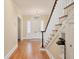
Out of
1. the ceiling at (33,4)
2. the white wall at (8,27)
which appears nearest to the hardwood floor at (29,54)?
the white wall at (8,27)

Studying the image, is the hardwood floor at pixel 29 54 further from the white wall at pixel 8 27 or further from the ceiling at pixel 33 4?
the ceiling at pixel 33 4

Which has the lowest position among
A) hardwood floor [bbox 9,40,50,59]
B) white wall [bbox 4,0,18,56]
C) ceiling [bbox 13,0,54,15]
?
hardwood floor [bbox 9,40,50,59]

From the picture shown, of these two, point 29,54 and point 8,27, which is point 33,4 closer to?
point 8,27

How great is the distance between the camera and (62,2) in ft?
13.5

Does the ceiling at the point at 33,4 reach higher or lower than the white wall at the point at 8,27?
higher

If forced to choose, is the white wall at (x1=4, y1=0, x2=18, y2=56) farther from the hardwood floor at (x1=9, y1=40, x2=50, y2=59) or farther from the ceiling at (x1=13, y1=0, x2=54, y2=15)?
the ceiling at (x1=13, y1=0, x2=54, y2=15)

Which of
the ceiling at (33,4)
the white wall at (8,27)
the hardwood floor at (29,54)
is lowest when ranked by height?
the hardwood floor at (29,54)

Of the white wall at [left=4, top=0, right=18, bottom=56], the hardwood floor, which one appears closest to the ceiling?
the white wall at [left=4, top=0, right=18, bottom=56]

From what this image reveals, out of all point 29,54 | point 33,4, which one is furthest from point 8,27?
point 33,4

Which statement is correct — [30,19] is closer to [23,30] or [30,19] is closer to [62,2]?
[23,30]

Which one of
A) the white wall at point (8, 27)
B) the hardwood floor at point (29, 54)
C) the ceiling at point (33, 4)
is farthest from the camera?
the ceiling at point (33, 4)

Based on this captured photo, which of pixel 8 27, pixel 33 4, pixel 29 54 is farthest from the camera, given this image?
pixel 33 4
